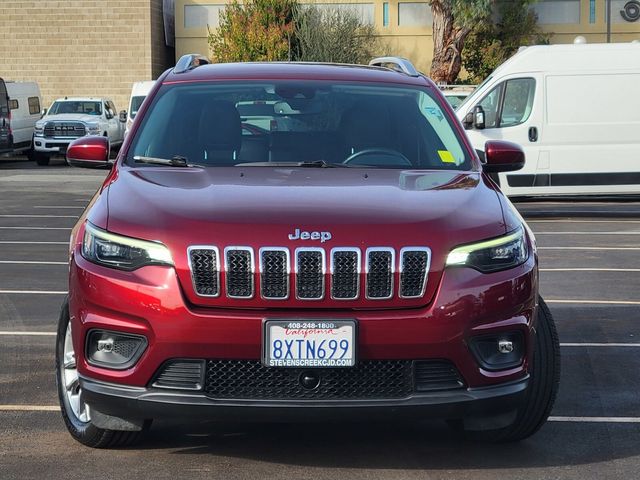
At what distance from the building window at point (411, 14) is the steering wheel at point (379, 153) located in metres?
48.7

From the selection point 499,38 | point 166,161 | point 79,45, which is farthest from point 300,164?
point 79,45

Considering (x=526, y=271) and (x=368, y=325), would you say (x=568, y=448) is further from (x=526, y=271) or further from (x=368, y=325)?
(x=368, y=325)

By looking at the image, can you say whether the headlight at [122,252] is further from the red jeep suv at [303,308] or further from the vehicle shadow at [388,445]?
the vehicle shadow at [388,445]

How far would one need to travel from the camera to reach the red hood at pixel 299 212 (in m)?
4.99

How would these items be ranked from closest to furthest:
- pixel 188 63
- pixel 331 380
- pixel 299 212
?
1. pixel 331 380
2. pixel 299 212
3. pixel 188 63

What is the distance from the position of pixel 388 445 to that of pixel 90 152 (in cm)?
222

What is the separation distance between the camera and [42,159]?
114ft

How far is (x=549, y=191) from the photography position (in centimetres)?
1750

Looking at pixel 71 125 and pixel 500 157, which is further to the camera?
pixel 71 125

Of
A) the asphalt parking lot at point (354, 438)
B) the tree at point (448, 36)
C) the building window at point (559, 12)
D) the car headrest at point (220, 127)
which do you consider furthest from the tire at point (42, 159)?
the car headrest at point (220, 127)

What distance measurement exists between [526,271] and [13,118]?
30783 mm

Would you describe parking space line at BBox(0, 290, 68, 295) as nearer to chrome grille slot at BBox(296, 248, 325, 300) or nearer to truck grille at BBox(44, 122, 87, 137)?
chrome grille slot at BBox(296, 248, 325, 300)

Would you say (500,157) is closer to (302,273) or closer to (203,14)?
(302,273)

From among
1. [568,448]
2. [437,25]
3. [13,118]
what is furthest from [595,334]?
[437,25]
